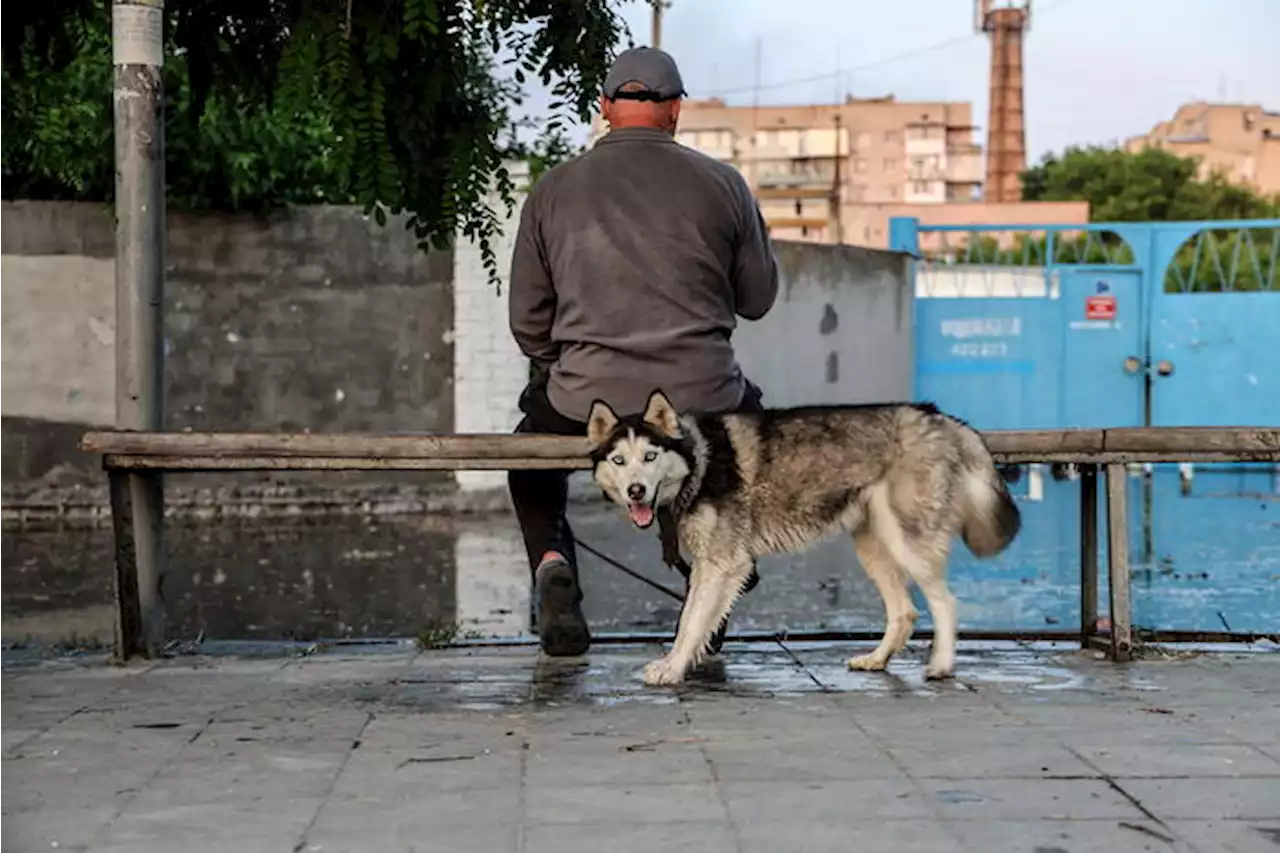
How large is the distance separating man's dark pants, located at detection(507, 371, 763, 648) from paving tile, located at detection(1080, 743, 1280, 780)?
2.03 m

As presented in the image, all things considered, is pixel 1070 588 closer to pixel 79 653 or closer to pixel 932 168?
pixel 79 653

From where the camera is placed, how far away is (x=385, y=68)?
7.09 m

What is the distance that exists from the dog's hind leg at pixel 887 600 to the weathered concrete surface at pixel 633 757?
0.10 metres

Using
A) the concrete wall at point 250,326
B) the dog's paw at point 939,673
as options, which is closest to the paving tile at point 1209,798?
the dog's paw at point 939,673

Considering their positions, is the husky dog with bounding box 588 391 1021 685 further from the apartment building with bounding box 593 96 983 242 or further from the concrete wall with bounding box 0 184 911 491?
the apartment building with bounding box 593 96 983 242

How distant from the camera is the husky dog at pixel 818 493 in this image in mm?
5836

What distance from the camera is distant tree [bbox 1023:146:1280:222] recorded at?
7062cm

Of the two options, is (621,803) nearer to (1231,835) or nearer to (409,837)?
(409,837)

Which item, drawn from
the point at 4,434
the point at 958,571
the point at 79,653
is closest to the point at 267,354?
the point at 4,434

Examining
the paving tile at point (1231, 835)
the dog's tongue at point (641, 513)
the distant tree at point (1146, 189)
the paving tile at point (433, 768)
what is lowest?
the paving tile at point (433, 768)

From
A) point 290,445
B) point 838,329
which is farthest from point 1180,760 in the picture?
point 838,329

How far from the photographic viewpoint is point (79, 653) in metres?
6.81

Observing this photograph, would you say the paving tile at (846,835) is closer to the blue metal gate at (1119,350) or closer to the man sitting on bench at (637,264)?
the man sitting on bench at (637,264)

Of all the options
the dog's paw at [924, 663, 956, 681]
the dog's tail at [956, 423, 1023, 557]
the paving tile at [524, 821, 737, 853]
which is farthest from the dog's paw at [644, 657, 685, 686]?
the paving tile at [524, 821, 737, 853]
